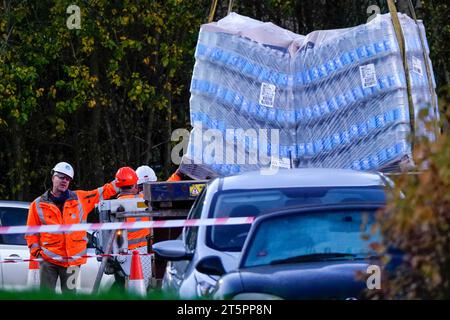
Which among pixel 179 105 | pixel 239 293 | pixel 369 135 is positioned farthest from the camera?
pixel 179 105

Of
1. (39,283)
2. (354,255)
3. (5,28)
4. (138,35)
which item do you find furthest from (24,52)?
(354,255)

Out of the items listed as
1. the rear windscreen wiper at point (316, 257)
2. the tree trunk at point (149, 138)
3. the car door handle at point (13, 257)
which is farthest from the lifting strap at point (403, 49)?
the tree trunk at point (149, 138)

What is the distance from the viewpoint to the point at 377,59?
13312 millimetres

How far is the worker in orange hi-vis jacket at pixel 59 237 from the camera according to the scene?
1336 cm

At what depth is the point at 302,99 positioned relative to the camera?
13.6 metres

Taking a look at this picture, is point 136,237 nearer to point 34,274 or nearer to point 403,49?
point 34,274

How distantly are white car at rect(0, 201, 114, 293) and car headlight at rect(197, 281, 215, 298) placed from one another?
6072mm

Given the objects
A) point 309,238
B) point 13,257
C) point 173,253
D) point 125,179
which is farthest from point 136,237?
point 309,238

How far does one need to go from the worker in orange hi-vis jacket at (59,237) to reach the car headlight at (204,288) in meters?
4.74

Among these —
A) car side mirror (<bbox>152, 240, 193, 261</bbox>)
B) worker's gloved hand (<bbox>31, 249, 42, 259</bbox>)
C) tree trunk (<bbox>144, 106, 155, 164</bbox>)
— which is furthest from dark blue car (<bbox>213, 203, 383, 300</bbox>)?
tree trunk (<bbox>144, 106, 155, 164</bbox>)

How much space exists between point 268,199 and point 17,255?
6254 mm

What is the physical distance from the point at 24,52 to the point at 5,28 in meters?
0.55

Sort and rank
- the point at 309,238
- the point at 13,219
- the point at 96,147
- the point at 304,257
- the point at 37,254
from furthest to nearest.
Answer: the point at 96,147, the point at 13,219, the point at 37,254, the point at 309,238, the point at 304,257

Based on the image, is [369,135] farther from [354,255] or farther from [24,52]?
[24,52]
